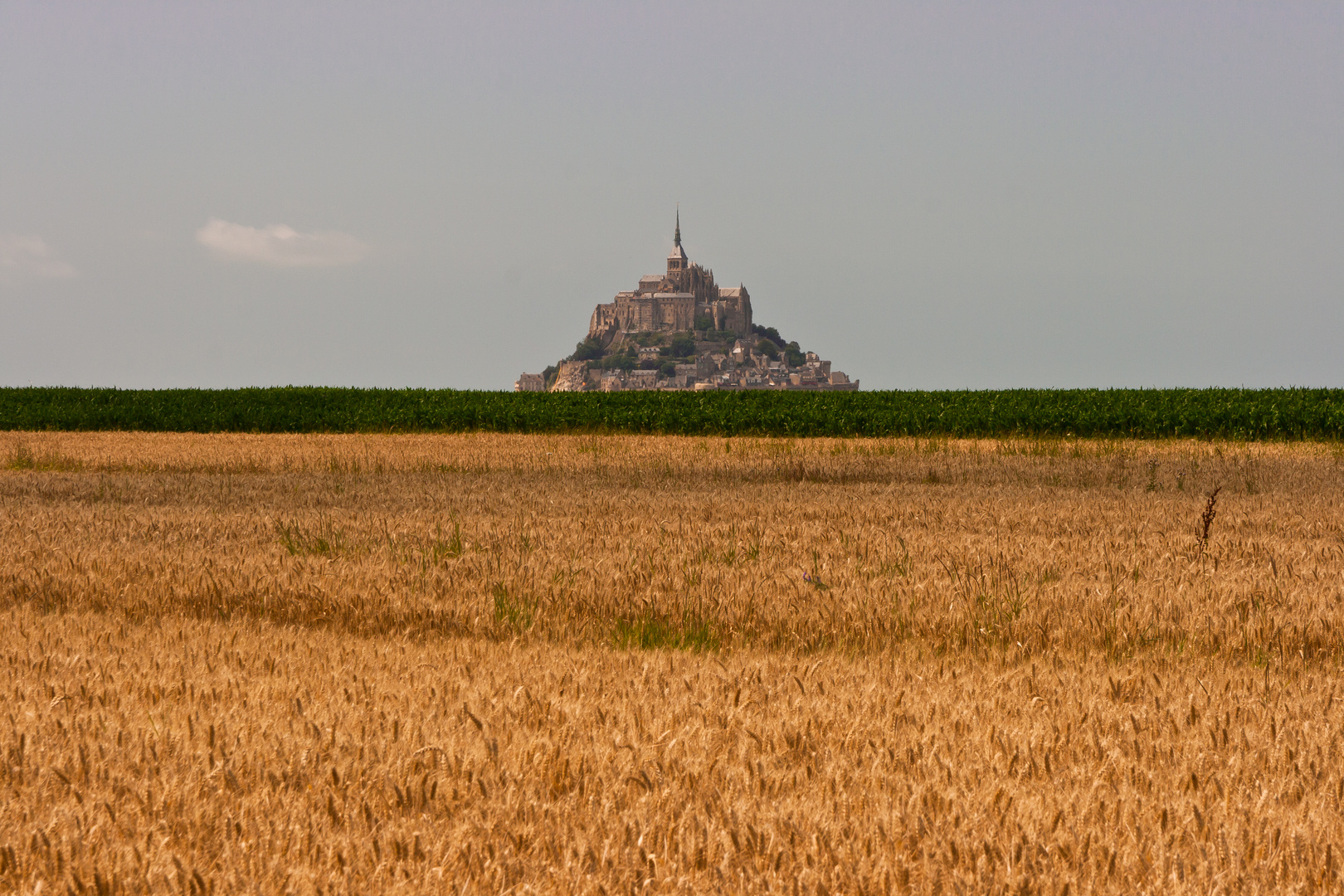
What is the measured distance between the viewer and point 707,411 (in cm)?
3719

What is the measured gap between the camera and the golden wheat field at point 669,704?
8.75 ft

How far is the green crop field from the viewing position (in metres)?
33.6

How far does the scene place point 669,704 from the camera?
4.02 meters

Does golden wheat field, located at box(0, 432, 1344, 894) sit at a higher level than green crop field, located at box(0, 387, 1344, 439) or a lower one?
lower

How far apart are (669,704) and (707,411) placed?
109ft

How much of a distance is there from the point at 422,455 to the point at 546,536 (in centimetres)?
1525

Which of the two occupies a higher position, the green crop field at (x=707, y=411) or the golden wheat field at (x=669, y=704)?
the green crop field at (x=707, y=411)

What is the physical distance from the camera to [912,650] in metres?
5.36

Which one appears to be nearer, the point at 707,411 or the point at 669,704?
the point at 669,704

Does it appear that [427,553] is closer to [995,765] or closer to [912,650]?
[912,650]

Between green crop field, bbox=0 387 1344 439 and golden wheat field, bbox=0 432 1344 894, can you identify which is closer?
golden wheat field, bbox=0 432 1344 894

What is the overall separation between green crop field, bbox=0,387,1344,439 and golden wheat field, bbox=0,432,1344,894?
25.3m

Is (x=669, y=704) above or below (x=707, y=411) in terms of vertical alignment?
below

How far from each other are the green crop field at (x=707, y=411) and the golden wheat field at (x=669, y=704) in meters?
25.3
